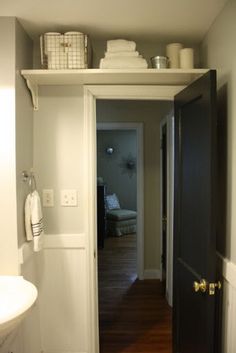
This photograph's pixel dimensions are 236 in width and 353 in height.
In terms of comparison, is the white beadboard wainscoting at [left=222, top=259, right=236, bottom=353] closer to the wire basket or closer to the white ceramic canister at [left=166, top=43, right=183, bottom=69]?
the white ceramic canister at [left=166, top=43, right=183, bottom=69]

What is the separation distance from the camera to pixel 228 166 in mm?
1693

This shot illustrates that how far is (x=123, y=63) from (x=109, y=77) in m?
0.15

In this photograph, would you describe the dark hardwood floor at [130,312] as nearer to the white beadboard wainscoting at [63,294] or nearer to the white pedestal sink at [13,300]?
the white beadboard wainscoting at [63,294]

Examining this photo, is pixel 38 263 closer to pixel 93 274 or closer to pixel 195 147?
pixel 93 274

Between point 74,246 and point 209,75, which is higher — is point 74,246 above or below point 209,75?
below

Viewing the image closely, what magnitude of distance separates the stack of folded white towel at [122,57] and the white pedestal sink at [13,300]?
136cm

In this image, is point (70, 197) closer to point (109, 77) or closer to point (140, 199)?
point (109, 77)

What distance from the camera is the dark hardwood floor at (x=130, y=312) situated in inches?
101

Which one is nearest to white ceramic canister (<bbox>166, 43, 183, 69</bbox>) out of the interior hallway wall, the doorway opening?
the doorway opening

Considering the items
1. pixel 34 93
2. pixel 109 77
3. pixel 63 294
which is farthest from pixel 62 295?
pixel 109 77

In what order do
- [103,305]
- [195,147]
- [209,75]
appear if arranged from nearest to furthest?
[209,75] < [195,147] < [103,305]

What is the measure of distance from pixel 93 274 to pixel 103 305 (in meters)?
1.22

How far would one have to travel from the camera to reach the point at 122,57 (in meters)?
1.90

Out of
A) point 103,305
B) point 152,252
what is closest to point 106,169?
point 152,252
